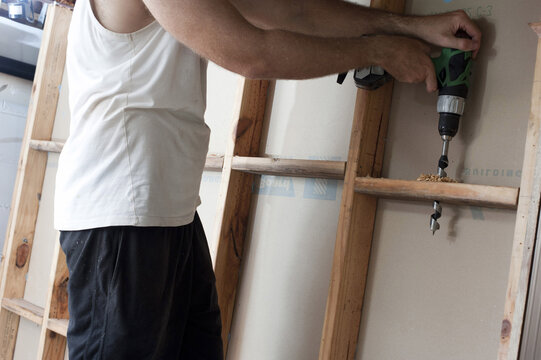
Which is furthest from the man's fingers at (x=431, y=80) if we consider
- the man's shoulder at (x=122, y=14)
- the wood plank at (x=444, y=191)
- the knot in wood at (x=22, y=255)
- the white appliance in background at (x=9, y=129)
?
the white appliance in background at (x=9, y=129)

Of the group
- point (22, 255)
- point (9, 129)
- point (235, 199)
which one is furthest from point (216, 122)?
point (9, 129)

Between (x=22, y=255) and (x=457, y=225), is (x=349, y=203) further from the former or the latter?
(x=22, y=255)

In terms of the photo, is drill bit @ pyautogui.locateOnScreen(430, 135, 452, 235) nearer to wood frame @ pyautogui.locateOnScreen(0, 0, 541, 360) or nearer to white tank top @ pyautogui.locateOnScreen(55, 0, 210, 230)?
wood frame @ pyautogui.locateOnScreen(0, 0, 541, 360)

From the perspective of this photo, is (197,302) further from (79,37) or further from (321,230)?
(79,37)

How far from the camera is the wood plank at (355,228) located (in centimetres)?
143

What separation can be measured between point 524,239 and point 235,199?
3.26 feet

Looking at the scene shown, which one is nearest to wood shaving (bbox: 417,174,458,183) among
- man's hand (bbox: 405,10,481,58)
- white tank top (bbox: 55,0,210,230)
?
man's hand (bbox: 405,10,481,58)

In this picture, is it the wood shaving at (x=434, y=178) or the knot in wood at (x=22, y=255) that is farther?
the knot in wood at (x=22, y=255)

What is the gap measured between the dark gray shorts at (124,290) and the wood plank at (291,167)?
0.39 metres

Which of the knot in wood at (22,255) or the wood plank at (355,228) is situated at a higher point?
the wood plank at (355,228)

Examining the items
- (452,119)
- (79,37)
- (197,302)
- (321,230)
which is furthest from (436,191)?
(79,37)

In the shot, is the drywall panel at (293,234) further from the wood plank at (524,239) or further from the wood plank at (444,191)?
the wood plank at (524,239)

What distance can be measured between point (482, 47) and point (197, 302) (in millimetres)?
964

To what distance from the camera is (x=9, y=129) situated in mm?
3357
